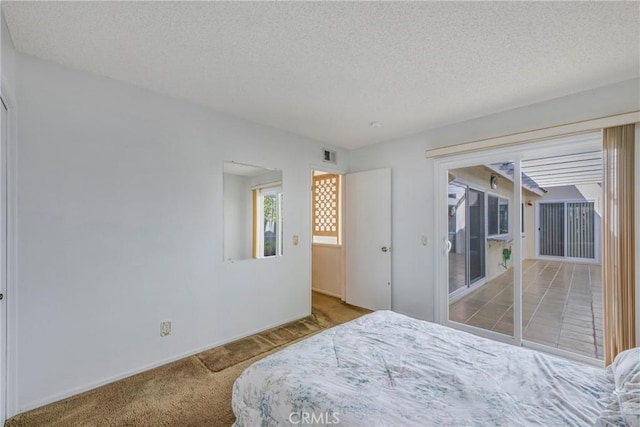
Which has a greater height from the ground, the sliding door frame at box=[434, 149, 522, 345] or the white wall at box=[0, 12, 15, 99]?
the white wall at box=[0, 12, 15, 99]

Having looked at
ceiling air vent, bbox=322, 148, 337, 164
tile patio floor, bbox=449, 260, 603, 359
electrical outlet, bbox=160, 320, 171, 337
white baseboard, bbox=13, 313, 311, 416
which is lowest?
white baseboard, bbox=13, 313, 311, 416

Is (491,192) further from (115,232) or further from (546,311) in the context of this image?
(115,232)

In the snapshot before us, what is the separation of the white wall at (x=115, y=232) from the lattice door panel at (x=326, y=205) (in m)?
2.00

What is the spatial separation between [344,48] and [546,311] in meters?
4.04

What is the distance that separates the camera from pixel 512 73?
2.06 m

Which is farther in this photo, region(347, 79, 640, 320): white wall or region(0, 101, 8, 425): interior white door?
region(347, 79, 640, 320): white wall

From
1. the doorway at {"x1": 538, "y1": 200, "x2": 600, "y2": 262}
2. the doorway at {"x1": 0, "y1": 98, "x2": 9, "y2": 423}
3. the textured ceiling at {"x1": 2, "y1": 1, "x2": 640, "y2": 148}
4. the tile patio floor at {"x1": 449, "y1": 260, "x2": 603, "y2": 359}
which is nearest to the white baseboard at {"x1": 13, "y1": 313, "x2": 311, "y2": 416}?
the doorway at {"x1": 0, "y1": 98, "x2": 9, "y2": 423}

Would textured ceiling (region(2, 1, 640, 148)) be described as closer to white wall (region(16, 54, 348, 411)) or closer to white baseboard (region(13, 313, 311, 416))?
white wall (region(16, 54, 348, 411))

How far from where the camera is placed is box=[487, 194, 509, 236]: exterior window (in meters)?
3.37

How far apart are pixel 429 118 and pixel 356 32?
5.57 feet

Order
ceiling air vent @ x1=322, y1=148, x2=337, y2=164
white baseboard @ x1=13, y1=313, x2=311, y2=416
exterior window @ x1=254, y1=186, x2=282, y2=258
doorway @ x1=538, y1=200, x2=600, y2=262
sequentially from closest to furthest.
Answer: white baseboard @ x1=13, y1=313, x2=311, y2=416 → exterior window @ x1=254, y1=186, x2=282, y2=258 → ceiling air vent @ x1=322, y1=148, x2=337, y2=164 → doorway @ x1=538, y1=200, x2=600, y2=262

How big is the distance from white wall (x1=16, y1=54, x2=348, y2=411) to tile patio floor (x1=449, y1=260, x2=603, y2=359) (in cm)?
274

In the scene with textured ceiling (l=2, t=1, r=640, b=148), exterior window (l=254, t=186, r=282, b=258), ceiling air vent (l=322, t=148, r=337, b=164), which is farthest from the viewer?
ceiling air vent (l=322, t=148, r=337, b=164)

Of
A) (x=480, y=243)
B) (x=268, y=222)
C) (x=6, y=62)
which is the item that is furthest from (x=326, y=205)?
(x=6, y=62)
